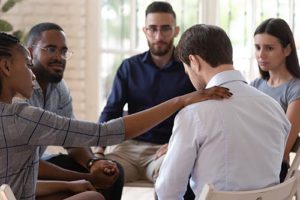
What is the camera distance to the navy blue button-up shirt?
2.91m

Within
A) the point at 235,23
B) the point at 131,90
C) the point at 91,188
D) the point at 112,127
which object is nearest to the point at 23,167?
the point at 112,127

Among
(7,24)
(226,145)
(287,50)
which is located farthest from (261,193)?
(7,24)

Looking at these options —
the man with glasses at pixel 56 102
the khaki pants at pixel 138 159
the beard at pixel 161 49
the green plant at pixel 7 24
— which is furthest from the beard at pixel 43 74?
the green plant at pixel 7 24

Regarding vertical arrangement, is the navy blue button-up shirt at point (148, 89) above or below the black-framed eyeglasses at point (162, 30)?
below

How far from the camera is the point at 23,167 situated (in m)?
1.67

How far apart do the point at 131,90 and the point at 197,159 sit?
1393 millimetres

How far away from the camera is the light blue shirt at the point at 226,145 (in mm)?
1559

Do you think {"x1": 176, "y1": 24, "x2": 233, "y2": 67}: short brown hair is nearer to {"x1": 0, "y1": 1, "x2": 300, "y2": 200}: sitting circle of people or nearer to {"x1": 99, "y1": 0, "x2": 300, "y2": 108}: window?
{"x1": 0, "y1": 1, "x2": 300, "y2": 200}: sitting circle of people

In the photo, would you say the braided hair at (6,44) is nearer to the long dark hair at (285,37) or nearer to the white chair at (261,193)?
the white chair at (261,193)

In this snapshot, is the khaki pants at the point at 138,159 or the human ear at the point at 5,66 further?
the khaki pants at the point at 138,159

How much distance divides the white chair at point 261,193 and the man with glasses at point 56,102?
2.81 feet

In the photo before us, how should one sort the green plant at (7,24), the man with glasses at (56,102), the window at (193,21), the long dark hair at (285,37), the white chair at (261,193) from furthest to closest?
the window at (193,21) < the green plant at (7,24) < the long dark hair at (285,37) < the man with glasses at (56,102) < the white chair at (261,193)

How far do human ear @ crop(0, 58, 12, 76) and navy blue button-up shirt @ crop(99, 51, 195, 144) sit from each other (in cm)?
131

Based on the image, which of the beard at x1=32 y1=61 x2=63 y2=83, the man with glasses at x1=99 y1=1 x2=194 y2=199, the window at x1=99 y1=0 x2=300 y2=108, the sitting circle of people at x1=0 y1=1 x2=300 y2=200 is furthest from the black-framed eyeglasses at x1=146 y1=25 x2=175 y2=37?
the window at x1=99 y1=0 x2=300 y2=108
